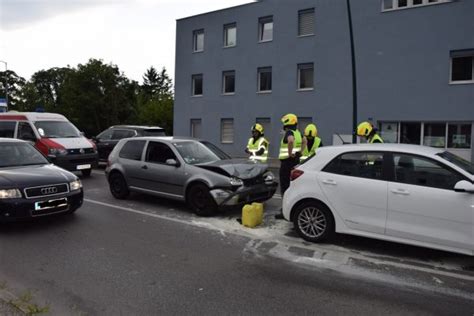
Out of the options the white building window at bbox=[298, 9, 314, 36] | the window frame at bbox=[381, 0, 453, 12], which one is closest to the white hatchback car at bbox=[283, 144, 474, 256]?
the window frame at bbox=[381, 0, 453, 12]

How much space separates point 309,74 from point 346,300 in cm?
1986

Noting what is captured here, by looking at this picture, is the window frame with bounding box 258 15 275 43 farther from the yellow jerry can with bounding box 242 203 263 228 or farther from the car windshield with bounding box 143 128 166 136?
the yellow jerry can with bounding box 242 203 263 228

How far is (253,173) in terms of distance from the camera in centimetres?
807

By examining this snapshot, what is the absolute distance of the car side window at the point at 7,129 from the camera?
43.6 ft

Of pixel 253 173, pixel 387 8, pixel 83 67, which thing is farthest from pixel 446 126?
pixel 83 67

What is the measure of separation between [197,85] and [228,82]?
2.70 meters

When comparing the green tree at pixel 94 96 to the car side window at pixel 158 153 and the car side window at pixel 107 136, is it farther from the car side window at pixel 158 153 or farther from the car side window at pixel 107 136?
the car side window at pixel 158 153

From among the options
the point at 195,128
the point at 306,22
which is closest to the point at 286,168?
the point at 306,22

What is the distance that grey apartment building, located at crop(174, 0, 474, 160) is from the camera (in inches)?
720

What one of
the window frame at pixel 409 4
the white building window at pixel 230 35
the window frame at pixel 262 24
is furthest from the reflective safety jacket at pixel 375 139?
the white building window at pixel 230 35

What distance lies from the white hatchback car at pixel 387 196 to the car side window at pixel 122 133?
10562mm

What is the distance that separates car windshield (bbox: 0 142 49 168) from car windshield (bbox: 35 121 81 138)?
520 cm

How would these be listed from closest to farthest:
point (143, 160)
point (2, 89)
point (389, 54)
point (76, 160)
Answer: point (143, 160), point (76, 160), point (389, 54), point (2, 89)

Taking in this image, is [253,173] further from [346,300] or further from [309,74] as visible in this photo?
[309,74]
